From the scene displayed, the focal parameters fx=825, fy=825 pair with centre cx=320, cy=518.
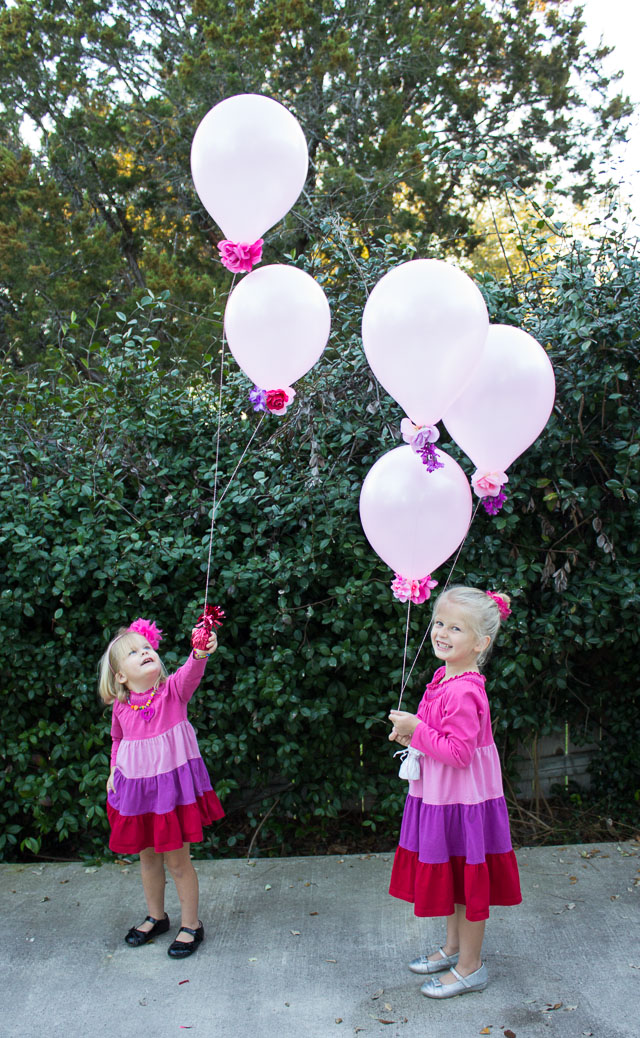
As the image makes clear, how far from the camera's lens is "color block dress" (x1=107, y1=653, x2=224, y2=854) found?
2.68m

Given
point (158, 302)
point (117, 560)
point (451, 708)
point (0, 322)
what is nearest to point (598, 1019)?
point (451, 708)

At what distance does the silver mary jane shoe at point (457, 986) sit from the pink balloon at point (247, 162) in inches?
92.2

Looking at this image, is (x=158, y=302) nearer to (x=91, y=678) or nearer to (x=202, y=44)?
(x=91, y=678)

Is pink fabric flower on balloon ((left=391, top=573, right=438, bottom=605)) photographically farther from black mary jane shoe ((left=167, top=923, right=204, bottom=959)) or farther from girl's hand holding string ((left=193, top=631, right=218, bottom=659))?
black mary jane shoe ((left=167, top=923, right=204, bottom=959))

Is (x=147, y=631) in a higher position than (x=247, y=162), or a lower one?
lower

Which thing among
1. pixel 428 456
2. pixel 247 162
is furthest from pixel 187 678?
pixel 247 162

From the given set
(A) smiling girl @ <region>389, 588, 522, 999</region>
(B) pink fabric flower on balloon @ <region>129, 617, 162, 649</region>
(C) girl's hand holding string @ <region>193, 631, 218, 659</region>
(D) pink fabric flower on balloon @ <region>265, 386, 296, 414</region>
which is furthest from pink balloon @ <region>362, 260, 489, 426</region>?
(B) pink fabric flower on balloon @ <region>129, 617, 162, 649</region>

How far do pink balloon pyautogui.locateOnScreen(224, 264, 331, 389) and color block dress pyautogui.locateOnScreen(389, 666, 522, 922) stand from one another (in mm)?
1096

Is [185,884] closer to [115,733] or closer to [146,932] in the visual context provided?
[146,932]

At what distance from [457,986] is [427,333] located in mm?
1915

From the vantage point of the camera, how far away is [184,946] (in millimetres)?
2723

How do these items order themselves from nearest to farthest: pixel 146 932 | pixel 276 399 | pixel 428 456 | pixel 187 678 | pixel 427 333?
pixel 427 333
pixel 428 456
pixel 276 399
pixel 187 678
pixel 146 932

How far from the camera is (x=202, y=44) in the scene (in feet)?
31.3

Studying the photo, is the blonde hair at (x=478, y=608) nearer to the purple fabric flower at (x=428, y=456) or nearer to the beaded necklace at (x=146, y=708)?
the purple fabric flower at (x=428, y=456)
